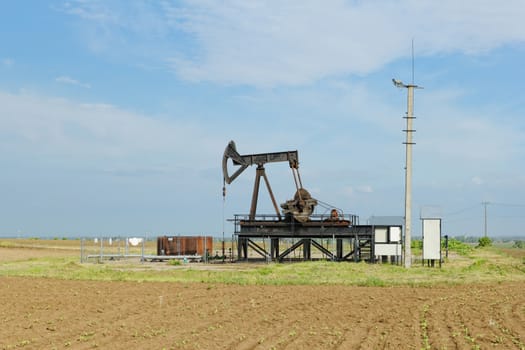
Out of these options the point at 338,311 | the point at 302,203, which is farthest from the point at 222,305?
the point at 302,203

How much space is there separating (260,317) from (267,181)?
2328 centimetres

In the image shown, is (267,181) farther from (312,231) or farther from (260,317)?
(260,317)

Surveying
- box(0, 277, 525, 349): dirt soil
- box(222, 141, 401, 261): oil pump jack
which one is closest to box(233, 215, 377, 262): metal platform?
box(222, 141, 401, 261): oil pump jack

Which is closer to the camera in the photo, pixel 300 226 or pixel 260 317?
pixel 260 317

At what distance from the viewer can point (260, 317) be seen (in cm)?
1600

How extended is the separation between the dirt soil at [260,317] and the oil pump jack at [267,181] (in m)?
13.4

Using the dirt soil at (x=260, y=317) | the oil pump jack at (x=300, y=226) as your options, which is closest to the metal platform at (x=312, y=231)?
the oil pump jack at (x=300, y=226)

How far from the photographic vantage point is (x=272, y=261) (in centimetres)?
3791

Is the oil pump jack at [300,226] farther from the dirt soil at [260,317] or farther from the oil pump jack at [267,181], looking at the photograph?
the dirt soil at [260,317]

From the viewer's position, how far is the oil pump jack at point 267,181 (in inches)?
1453

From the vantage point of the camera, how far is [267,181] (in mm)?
39094

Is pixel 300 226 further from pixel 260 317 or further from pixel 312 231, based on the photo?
pixel 260 317

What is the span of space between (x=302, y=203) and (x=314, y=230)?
159cm

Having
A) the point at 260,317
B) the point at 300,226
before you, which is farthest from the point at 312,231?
the point at 260,317
